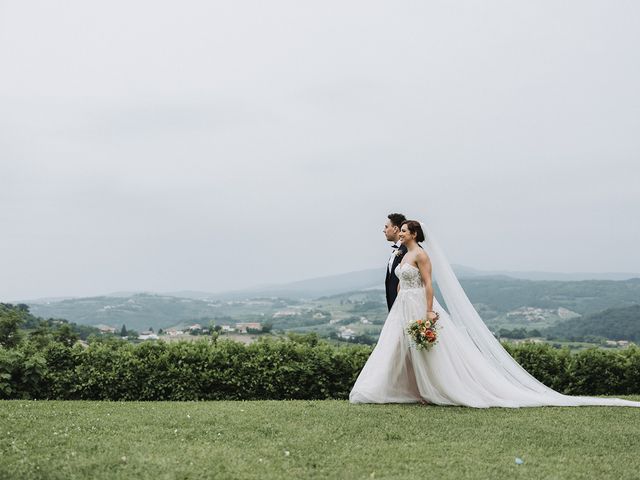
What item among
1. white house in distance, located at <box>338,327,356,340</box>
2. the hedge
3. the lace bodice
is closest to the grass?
the hedge

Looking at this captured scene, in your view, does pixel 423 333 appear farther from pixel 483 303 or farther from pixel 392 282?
pixel 483 303

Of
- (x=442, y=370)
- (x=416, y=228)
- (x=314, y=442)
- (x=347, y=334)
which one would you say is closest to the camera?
(x=314, y=442)

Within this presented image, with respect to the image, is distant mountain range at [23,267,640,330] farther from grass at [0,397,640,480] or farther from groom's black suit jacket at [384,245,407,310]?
grass at [0,397,640,480]

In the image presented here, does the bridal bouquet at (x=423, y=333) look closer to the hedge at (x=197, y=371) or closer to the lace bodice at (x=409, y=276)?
the lace bodice at (x=409, y=276)

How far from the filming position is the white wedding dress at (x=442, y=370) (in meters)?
9.79

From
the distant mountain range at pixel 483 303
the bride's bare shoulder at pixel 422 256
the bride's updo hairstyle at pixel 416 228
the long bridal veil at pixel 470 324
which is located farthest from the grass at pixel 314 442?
the distant mountain range at pixel 483 303

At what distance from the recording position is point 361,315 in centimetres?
10644

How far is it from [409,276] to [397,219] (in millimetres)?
1093

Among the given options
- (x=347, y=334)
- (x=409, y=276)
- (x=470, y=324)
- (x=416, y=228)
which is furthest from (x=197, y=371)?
(x=347, y=334)

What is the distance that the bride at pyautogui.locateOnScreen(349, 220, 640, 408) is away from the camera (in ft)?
32.2

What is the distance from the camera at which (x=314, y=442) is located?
7.37 metres

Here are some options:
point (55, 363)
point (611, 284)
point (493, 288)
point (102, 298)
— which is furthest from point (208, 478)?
point (102, 298)

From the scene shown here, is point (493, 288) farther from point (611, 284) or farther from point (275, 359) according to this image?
point (275, 359)

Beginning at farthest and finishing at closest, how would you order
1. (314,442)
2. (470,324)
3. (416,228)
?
(470,324), (416,228), (314,442)
